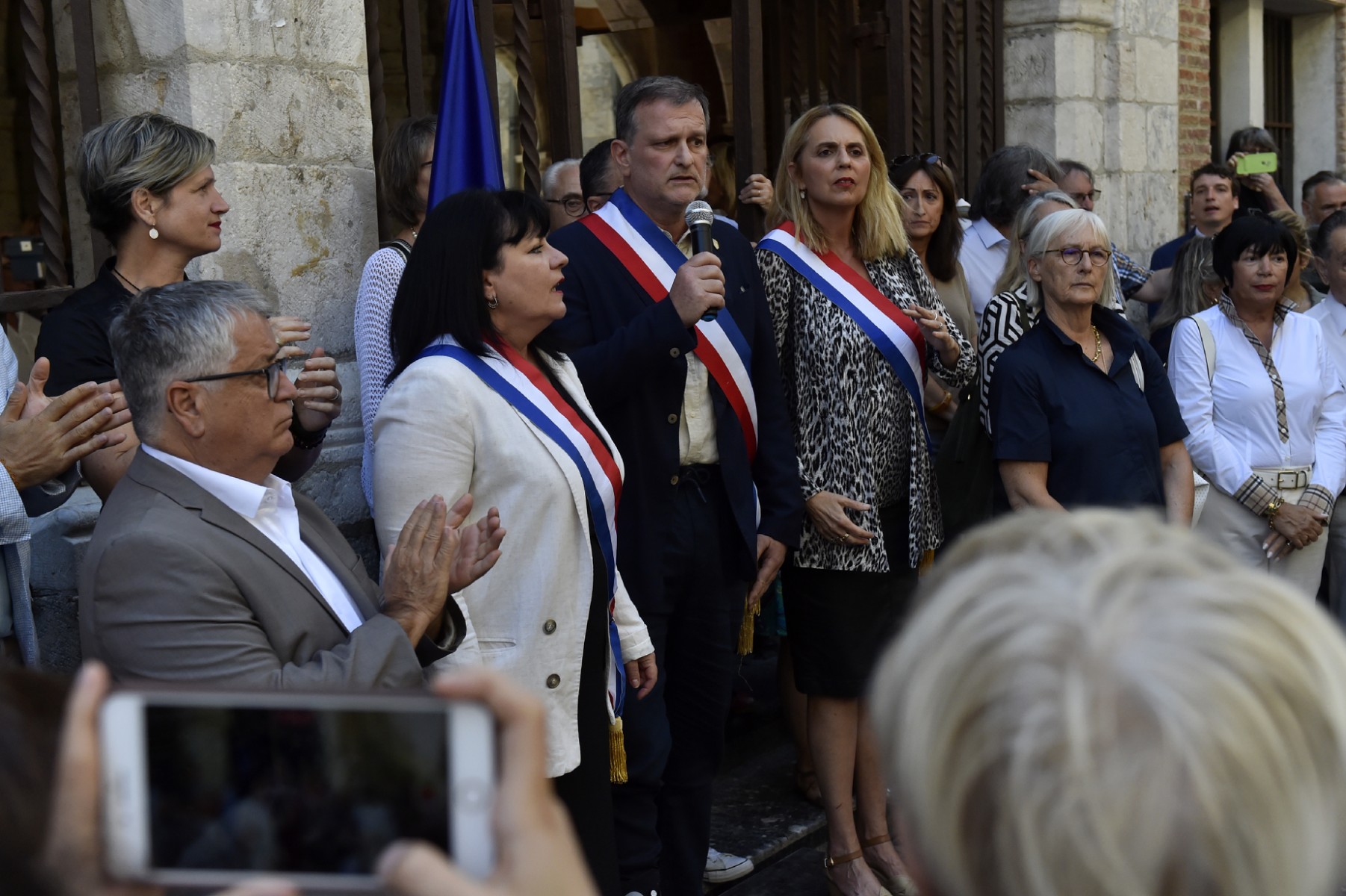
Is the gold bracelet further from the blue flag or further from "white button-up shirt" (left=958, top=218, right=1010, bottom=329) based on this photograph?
the blue flag

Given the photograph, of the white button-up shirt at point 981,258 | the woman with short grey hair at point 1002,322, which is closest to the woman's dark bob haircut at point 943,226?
the white button-up shirt at point 981,258

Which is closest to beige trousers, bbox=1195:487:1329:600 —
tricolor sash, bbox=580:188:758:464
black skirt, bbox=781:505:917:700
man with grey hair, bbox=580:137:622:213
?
black skirt, bbox=781:505:917:700

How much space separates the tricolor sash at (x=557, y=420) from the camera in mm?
2906

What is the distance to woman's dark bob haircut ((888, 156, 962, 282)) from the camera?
4938 mm

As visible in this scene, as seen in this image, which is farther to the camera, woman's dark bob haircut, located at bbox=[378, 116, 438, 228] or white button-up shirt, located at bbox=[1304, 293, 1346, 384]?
white button-up shirt, located at bbox=[1304, 293, 1346, 384]

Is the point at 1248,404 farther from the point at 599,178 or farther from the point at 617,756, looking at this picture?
the point at 617,756

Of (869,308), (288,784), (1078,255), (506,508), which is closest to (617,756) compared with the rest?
(506,508)

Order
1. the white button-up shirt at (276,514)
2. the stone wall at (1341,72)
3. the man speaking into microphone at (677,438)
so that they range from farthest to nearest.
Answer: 1. the stone wall at (1341,72)
2. the man speaking into microphone at (677,438)
3. the white button-up shirt at (276,514)

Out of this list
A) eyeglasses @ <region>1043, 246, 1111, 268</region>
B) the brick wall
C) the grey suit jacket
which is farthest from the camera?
the brick wall

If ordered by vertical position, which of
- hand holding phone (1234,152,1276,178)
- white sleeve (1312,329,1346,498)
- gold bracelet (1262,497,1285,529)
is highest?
hand holding phone (1234,152,1276,178)

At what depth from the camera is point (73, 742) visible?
3.30ft

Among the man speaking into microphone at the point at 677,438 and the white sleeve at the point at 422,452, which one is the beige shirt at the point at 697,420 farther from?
the white sleeve at the point at 422,452

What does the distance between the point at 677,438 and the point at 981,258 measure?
7.62 ft

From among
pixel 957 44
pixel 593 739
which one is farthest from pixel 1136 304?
pixel 593 739
